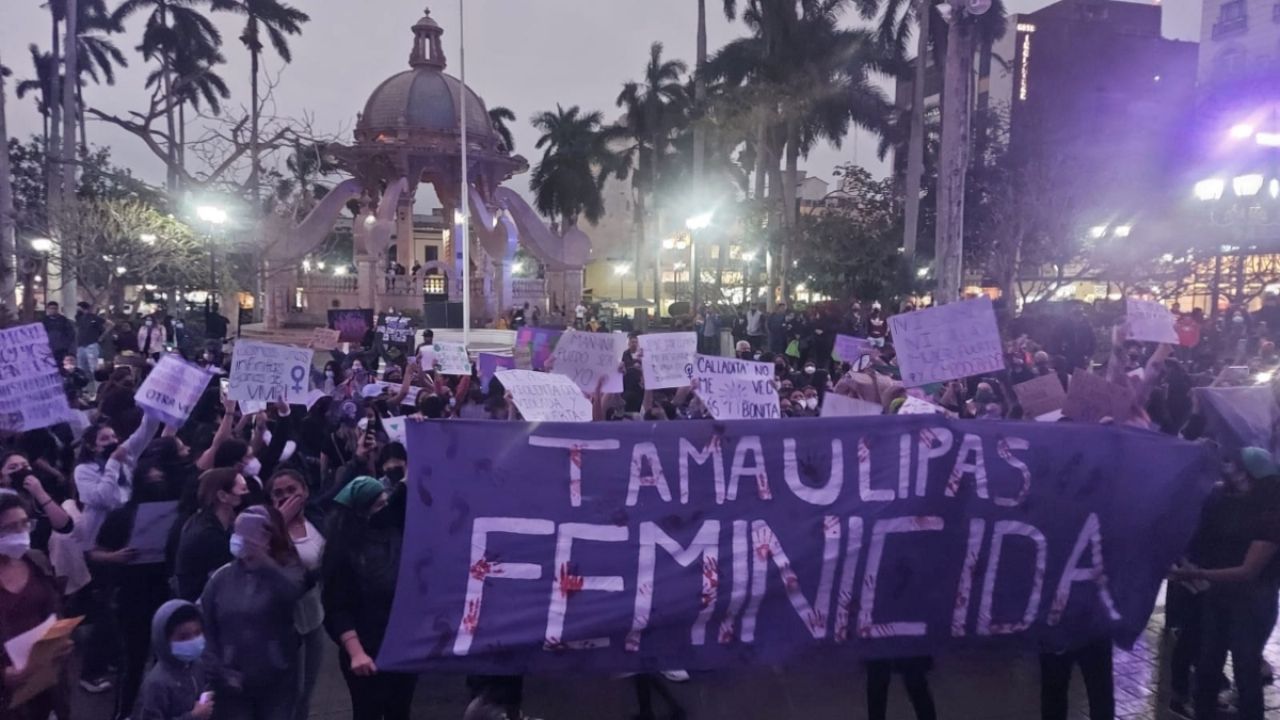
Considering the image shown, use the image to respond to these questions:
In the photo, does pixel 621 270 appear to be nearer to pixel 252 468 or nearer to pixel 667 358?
pixel 667 358

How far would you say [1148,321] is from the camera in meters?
8.45

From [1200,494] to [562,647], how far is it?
136 inches

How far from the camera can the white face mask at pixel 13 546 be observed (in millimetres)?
3971

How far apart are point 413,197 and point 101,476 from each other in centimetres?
3152

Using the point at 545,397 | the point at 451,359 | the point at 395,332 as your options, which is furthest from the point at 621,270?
the point at 545,397

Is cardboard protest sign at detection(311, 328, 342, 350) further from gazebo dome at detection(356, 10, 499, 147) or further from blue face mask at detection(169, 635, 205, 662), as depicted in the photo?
gazebo dome at detection(356, 10, 499, 147)

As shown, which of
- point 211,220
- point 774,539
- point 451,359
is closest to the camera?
point 774,539

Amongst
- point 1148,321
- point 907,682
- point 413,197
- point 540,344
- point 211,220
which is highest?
point 413,197

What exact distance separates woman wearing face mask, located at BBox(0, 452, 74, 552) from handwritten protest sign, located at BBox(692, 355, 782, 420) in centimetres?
414

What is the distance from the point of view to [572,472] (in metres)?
4.55

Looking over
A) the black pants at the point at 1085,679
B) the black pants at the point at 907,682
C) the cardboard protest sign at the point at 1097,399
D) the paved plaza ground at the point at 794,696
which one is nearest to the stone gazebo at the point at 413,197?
the paved plaza ground at the point at 794,696

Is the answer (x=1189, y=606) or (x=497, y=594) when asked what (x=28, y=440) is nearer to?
(x=497, y=594)

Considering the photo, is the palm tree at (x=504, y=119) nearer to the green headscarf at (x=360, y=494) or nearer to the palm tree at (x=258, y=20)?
the palm tree at (x=258, y=20)

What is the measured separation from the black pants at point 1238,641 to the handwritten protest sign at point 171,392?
6190mm
